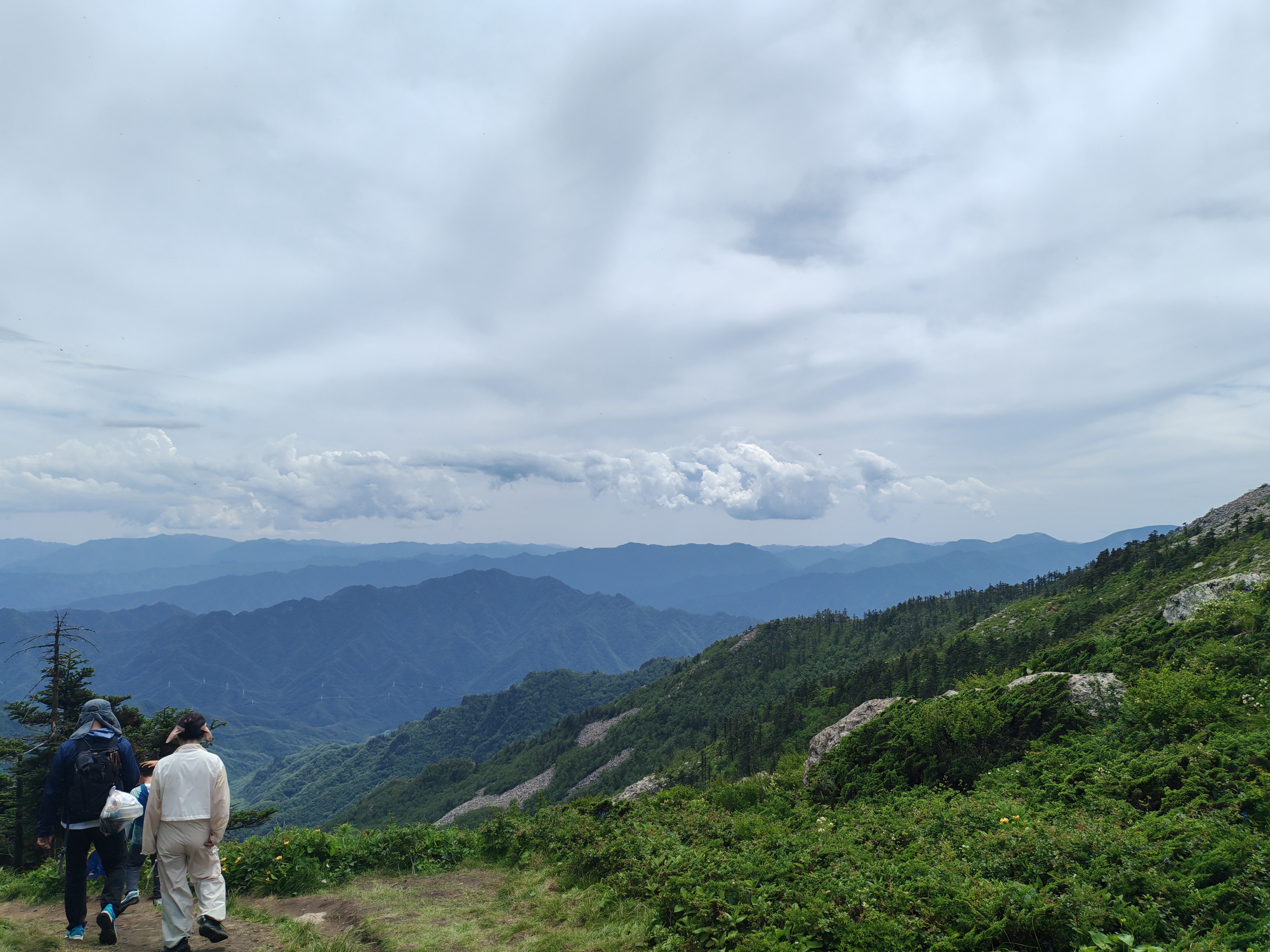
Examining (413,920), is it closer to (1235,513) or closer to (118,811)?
(118,811)

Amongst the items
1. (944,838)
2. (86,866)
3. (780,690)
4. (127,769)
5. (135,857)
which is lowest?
(780,690)

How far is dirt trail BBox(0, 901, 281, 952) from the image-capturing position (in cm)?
834

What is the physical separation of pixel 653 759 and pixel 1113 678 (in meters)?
157

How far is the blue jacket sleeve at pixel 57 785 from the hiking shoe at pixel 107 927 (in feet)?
4.78

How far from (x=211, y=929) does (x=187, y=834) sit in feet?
4.31

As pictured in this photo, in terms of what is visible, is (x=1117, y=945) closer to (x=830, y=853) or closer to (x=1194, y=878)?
(x=1194, y=878)

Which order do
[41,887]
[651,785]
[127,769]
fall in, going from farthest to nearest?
[651,785]
[41,887]
[127,769]

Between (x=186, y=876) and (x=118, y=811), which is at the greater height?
(x=118, y=811)

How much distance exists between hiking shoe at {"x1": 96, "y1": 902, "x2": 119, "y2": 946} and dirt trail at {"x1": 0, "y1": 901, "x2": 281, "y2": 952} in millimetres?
98

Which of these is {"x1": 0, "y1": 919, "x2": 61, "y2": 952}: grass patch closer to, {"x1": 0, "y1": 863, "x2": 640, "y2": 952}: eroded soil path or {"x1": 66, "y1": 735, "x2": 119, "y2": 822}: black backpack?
{"x1": 0, "y1": 863, "x2": 640, "y2": 952}: eroded soil path

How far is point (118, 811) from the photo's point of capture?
8953 mm

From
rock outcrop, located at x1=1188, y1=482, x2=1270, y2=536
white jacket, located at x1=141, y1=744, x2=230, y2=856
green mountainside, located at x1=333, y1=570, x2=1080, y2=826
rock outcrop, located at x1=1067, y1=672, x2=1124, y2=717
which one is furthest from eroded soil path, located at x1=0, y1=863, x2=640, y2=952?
green mountainside, located at x1=333, y1=570, x2=1080, y2=826

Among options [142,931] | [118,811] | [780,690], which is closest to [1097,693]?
[142,931]

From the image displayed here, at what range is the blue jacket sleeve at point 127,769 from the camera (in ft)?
30.5
